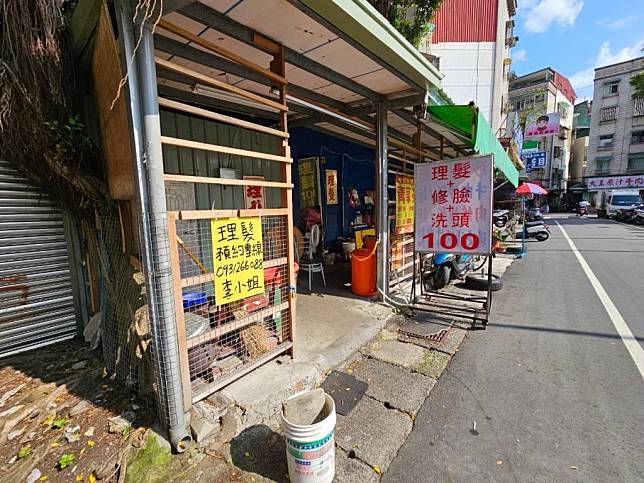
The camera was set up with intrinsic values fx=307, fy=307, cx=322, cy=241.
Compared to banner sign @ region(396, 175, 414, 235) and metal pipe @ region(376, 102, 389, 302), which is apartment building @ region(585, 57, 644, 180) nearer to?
banner sign @ region(396, 175, 414, 235)

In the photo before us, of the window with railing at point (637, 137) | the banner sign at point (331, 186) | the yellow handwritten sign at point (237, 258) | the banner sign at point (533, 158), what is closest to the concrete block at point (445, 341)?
the yellow handwritten sign at point (237, 258)

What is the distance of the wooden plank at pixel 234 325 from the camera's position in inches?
101

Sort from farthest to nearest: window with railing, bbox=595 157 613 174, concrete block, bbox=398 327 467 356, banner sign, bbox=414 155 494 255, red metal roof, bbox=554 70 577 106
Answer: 1. red metal roof, bbox=554 70 577 106
2. window with railing, bbox=595 157 613 174
3. banner sign, bbox=414 155 494 255
4. concrete block, bbox=398 327 467 356

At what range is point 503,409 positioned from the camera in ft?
9.16

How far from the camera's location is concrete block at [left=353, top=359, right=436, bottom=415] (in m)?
2.90

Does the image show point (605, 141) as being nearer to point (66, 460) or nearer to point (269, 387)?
point (269, 387)

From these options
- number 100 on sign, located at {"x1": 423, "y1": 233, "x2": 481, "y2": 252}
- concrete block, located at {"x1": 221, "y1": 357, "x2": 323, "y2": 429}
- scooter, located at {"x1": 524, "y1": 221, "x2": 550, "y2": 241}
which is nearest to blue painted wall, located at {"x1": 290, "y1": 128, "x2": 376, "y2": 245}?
number 100 on sign, located at {"x1": 423, "y1": 233, "x2": 481, "y2": 252}

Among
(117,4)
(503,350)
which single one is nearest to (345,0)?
(117,4)

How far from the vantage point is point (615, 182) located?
32.3 meters

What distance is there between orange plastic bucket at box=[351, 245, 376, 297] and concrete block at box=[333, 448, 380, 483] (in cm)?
321

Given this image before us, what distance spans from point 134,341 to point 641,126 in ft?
148

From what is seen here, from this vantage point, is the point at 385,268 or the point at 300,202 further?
the point at 300,202

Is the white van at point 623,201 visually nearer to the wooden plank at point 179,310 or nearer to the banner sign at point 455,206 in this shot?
the banner sign at point 455,206

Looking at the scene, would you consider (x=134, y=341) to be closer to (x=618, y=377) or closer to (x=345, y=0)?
(x=345, y=0)
